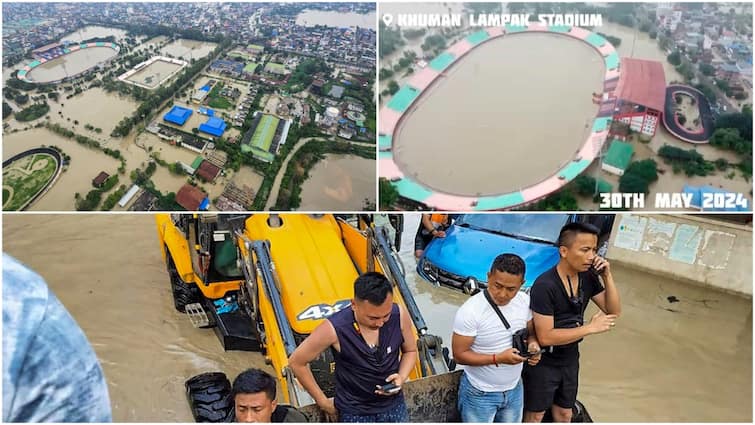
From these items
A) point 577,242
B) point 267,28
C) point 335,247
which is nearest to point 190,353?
point 335,247

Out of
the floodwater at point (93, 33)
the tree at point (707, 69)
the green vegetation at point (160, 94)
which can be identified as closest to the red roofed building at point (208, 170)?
the green vegetation at point (160, 94)

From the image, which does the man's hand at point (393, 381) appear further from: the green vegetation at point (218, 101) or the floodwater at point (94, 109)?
the floodwater at point (94, 109)

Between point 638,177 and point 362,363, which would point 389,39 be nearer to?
point 638,177

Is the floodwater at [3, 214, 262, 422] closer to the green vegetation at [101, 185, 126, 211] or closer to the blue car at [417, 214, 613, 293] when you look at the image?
the green vegetation at [101, 185, 126, 211]

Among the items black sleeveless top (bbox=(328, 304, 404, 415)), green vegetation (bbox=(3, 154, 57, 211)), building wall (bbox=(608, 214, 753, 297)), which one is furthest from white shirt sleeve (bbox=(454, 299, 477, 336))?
building wall (bbox=(608, 214, 753, 297))

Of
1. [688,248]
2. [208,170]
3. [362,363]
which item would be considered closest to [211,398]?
[208,170]

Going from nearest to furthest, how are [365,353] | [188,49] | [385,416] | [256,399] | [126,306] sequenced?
[256,399]
[365,353]
[385,416]
[188,49]
[126,306]
